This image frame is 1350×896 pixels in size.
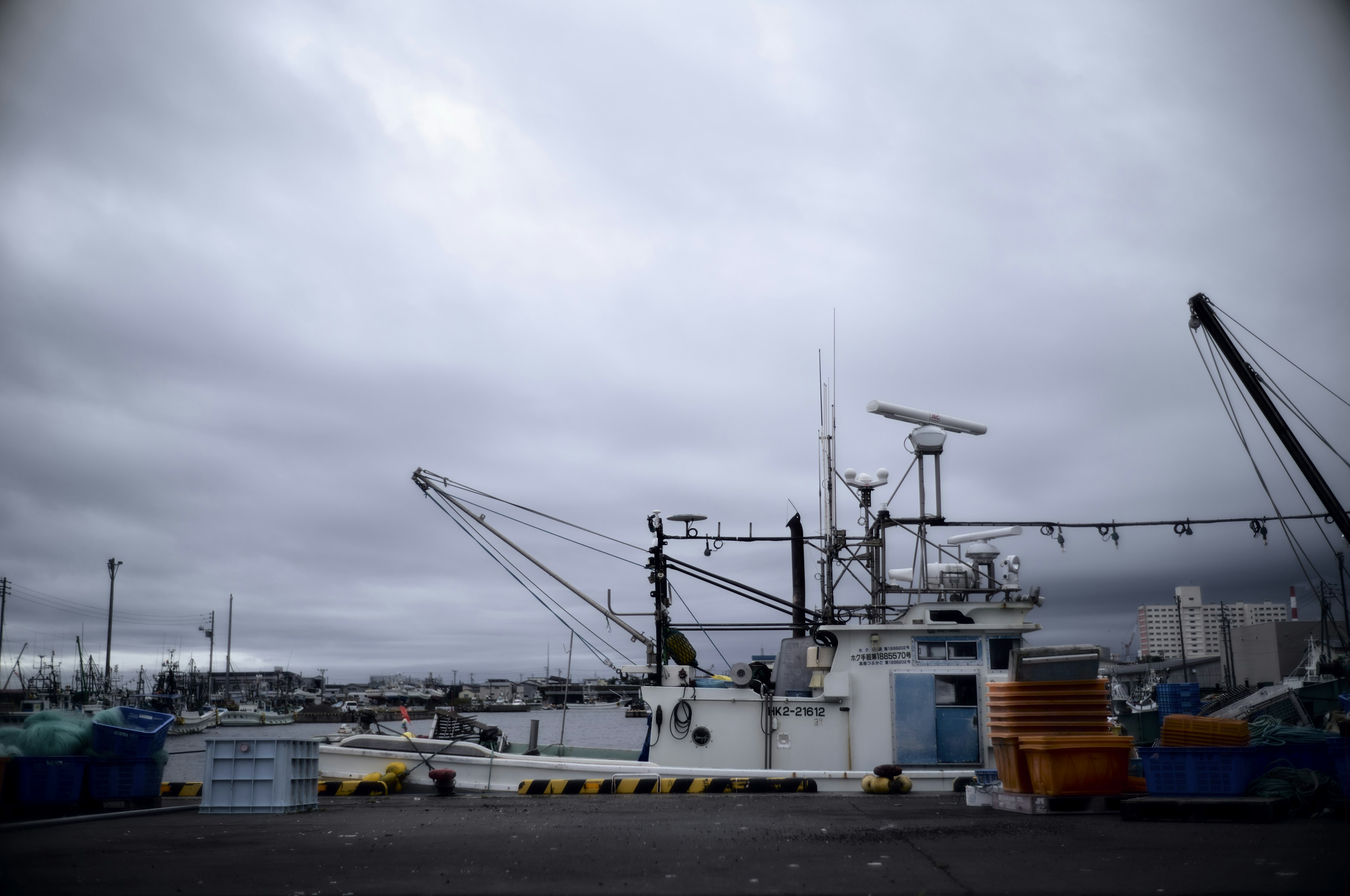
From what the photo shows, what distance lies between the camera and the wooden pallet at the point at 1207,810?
834 cm

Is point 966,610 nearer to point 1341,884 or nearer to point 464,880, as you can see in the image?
point 1341,884

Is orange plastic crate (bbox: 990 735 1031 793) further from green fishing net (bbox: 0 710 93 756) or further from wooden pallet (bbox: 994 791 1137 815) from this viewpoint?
green fishing net (bbox: 0 710 93 756)

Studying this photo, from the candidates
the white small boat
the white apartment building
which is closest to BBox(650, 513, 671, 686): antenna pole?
the white small boat

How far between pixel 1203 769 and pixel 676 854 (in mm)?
5599

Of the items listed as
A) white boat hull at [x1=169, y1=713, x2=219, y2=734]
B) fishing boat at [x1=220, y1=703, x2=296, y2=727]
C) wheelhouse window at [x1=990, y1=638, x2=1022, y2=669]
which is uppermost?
wheelhouse window at [x1=990, y1=638, x2=1022, y2=669]

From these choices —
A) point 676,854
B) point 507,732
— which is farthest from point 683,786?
point 507,732

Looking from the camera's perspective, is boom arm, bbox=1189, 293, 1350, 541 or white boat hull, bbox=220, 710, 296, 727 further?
white boat hull, bbox=220, 710, 296, 727

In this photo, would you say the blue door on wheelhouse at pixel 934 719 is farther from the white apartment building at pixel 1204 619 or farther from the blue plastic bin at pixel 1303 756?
the white apartment building at pixel 1204 619

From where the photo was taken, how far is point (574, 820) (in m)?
9.52

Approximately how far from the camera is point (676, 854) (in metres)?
7.18

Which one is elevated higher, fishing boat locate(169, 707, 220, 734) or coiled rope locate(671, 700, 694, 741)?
coiled rope locate(671, 700, 694, 741)

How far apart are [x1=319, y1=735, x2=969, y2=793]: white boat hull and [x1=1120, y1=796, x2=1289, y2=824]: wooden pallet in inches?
195

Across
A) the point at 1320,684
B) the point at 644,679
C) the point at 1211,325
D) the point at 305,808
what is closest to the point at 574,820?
the point at 305,808

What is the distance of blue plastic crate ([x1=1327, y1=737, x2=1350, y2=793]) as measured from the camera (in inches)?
364
